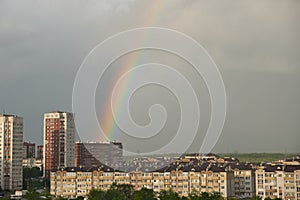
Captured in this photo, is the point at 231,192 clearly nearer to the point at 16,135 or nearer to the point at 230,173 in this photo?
the point at 230,173

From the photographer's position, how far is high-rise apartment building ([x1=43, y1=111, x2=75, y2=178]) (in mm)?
14508

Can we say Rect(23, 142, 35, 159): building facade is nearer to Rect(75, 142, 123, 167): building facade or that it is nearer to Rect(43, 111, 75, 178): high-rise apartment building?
Rect(75, 142, 123, 167): building facade

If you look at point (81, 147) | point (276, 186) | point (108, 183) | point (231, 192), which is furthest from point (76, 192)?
point (81, 147)

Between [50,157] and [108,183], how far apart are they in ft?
14.3

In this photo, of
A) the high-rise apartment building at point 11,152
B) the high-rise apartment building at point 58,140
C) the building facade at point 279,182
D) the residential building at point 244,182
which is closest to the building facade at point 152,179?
the residential building at point 244,182

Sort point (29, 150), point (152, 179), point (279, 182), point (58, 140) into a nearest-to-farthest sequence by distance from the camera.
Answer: point (279, 182) < point (152, 179) < point (58, 140) < point (29, 150)

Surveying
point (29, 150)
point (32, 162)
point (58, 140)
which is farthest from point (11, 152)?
point (29, 150)

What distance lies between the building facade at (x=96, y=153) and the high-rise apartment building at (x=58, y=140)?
0.66 m

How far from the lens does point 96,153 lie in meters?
Answer: 15.3

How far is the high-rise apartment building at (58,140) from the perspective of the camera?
14.5 metres

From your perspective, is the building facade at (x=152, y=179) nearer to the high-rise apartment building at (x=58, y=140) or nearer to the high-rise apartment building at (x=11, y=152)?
the high-rise apartment building at (x=11, y=152)

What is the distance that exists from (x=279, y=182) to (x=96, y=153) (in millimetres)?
7067

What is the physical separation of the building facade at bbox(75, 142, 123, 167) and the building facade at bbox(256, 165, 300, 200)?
5.49m

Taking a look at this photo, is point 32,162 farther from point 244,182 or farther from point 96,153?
point 244,182
